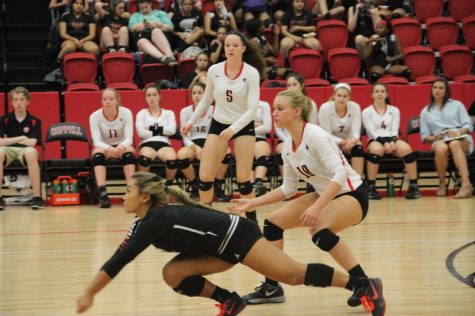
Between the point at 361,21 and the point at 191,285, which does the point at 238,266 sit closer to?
the point at 191,285

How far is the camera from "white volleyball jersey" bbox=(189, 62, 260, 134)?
7551 millimetres

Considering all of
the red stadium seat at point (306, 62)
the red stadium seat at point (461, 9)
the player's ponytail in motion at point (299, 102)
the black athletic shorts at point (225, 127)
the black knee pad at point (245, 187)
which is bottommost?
the black knee pad at point (245, 187)

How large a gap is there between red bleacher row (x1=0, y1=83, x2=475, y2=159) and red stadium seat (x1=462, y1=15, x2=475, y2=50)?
1653 millimetres

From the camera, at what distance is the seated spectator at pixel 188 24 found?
12.9 metres

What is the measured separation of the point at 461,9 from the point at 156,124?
245 inches

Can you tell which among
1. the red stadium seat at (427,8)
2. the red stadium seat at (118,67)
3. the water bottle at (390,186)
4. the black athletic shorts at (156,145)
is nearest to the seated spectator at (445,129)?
the water bottle at (390,186)

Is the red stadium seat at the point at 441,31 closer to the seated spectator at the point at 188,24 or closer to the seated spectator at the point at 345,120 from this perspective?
the seated spectator at the point at 345,120

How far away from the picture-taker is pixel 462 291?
5504mm

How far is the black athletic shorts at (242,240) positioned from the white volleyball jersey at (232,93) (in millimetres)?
2920

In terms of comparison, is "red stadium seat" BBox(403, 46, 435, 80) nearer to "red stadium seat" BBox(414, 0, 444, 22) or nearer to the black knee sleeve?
"red stadium seat" BBox(414, 0, 444, 22)

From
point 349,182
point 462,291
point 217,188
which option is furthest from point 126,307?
point 217,188

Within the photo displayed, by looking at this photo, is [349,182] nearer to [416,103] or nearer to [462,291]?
[462,291]

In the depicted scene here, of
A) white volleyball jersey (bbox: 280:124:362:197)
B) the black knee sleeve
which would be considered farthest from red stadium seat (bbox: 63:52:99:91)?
the black knee sleeve

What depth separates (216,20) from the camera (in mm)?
12992
